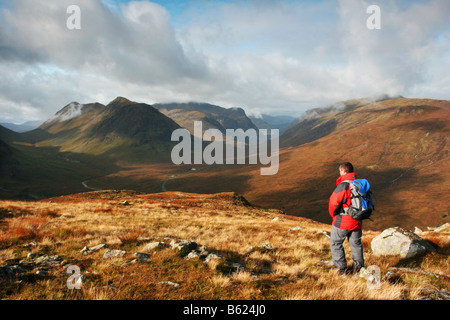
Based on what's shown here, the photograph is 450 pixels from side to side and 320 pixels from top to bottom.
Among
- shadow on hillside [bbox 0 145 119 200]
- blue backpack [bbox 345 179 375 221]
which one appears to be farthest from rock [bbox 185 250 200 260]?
shadow on hillside [bbox 0 145 119 200]

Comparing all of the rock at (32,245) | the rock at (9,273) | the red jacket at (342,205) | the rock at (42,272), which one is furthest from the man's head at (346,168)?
the rock at (32,245)

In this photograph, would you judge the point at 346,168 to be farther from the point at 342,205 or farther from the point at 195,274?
the point at 195,274

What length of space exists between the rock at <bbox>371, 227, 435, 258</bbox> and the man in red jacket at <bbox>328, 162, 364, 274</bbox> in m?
3.99

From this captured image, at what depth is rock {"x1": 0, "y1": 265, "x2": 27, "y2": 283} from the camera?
19.9ft

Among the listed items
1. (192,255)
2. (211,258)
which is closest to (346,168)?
(211,258)

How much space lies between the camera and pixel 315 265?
870cm

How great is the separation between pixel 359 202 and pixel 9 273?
10.1 meters

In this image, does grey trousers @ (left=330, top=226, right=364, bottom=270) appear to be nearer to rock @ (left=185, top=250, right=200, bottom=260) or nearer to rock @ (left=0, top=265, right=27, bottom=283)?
rock @ (left=185, top=250, right=200, bottom=260)

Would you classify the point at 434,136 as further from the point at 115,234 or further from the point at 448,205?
the point at 115,234

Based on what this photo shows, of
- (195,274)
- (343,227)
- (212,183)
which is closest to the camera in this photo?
(195,274)

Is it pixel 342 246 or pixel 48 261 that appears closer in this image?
pixel 342 246

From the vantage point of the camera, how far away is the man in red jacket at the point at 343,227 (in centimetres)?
723

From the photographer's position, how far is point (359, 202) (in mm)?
7004
